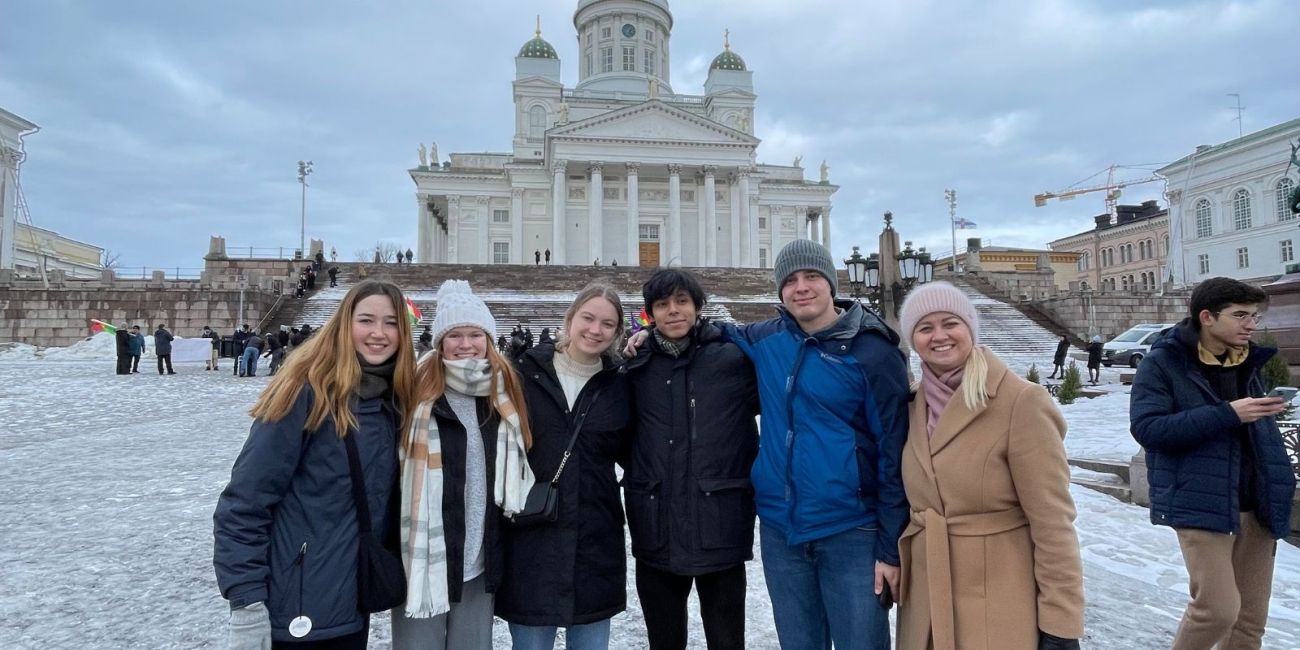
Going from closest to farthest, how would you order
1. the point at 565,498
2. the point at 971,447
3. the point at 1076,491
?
the point at 971,447
the point at 565,498
the point at 1076,491

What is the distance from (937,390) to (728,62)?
62398mm

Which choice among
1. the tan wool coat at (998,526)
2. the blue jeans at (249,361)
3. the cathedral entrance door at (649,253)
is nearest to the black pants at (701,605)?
the tan wool coat at (998,526)

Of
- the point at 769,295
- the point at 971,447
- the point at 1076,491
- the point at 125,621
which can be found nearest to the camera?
the point at 971,447

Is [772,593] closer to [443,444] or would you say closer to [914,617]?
[914,617]

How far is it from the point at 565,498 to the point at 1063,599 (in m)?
1.79

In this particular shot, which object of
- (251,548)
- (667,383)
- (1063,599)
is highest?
(667,383)

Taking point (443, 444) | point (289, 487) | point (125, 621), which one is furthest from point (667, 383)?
point (125, 621)

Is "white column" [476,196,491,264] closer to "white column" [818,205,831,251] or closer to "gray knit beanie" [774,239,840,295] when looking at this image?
"white column" [818,205,831,251]

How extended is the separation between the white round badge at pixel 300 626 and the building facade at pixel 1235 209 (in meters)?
60.5

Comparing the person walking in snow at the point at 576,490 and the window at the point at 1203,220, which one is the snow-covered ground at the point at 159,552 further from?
the window at the point at 1203,220

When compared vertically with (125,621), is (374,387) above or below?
above

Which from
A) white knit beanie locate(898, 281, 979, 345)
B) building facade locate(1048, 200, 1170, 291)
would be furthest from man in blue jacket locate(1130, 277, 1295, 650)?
building facade locate(1048, 200, 1170, 291)

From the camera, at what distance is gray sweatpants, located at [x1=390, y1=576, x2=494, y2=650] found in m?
2.69

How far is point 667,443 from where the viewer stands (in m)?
2.91
